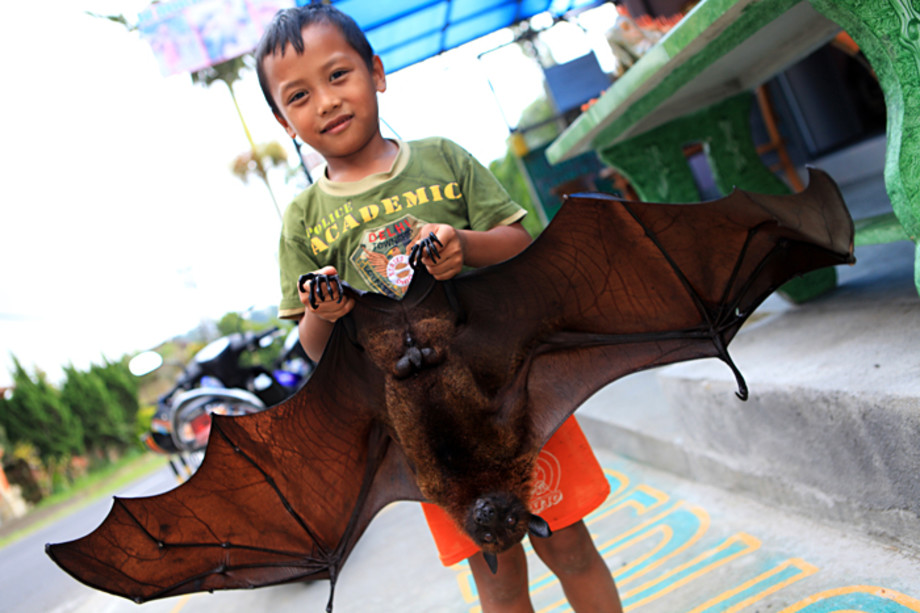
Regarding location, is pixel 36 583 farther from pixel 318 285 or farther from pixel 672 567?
pixel 318 285

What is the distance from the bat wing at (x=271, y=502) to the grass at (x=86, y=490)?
14089mm

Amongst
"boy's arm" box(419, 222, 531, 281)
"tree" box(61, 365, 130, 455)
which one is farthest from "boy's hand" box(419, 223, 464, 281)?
"tree" box(61, 365, 130, 455)

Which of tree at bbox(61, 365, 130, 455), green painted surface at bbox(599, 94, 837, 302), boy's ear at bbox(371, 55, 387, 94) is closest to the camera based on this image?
boy's ear at bbox(371, 55, 387, 94)

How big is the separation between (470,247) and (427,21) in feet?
14.9

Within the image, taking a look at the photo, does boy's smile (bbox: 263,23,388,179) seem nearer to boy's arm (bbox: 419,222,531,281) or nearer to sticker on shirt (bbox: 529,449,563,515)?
boy's arm (bbox: 419,222,531,281)

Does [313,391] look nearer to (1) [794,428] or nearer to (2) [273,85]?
(2) [273,85]

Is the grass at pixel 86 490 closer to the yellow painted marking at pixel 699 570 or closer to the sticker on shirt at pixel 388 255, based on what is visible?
the yellow painted marking at pixel 699 570

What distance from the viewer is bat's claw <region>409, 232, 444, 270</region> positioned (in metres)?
1.32

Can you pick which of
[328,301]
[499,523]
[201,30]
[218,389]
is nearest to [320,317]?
[328,301]

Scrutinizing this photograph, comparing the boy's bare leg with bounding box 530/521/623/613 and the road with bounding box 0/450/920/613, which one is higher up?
the boy's bare leg with bounding box 530/521/623/613

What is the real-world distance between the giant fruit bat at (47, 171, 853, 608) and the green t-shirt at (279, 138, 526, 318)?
0.58ft

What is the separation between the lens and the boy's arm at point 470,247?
137 cm

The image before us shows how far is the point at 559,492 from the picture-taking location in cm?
168

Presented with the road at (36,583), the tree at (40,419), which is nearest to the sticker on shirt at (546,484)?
the road at (36,583)
